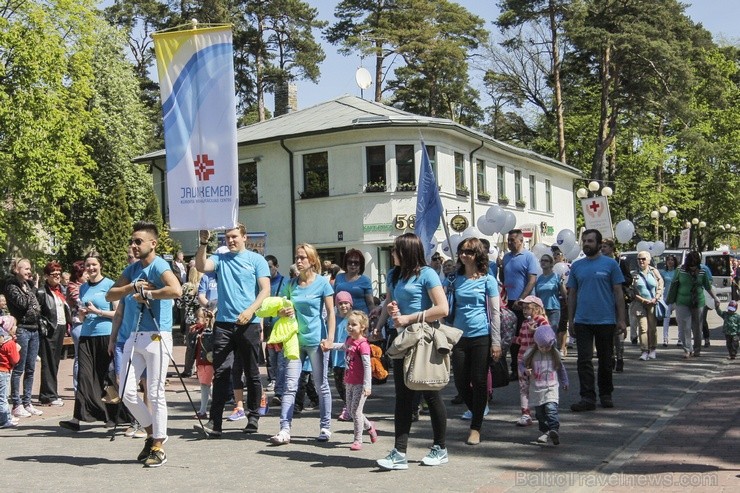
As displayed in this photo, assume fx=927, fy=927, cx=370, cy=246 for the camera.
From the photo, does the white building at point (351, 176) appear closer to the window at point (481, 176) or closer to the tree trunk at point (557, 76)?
the window at point (481, 176)

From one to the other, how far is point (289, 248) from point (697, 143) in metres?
26.4

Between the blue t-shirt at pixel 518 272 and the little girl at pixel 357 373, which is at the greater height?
the blue t-shirt at pixel 518 272

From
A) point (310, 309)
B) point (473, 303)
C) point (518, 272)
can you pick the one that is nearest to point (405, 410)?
point (473, 303)

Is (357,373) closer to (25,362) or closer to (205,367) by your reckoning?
(205,367)

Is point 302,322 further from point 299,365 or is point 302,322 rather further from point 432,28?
point 432,28

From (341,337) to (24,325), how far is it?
3.86 meters

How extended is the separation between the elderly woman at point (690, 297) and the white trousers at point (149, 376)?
10.6m

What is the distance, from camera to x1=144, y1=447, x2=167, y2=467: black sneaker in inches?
295

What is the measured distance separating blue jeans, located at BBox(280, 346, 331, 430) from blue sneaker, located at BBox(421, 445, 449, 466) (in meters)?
1.49

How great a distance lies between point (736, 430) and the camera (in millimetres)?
8672

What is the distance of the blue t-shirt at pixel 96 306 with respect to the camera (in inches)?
377

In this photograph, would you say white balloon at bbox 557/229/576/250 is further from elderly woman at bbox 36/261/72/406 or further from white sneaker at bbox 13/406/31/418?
white sneaker at bbox 13/406/31/418

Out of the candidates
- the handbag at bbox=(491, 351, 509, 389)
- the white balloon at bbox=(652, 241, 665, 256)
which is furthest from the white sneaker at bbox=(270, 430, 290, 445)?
the white balloon at bbox=(652, 241, 665, 256)

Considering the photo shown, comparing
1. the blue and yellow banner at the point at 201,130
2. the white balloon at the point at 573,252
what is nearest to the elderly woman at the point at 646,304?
the white balloon at the point at 573,252
